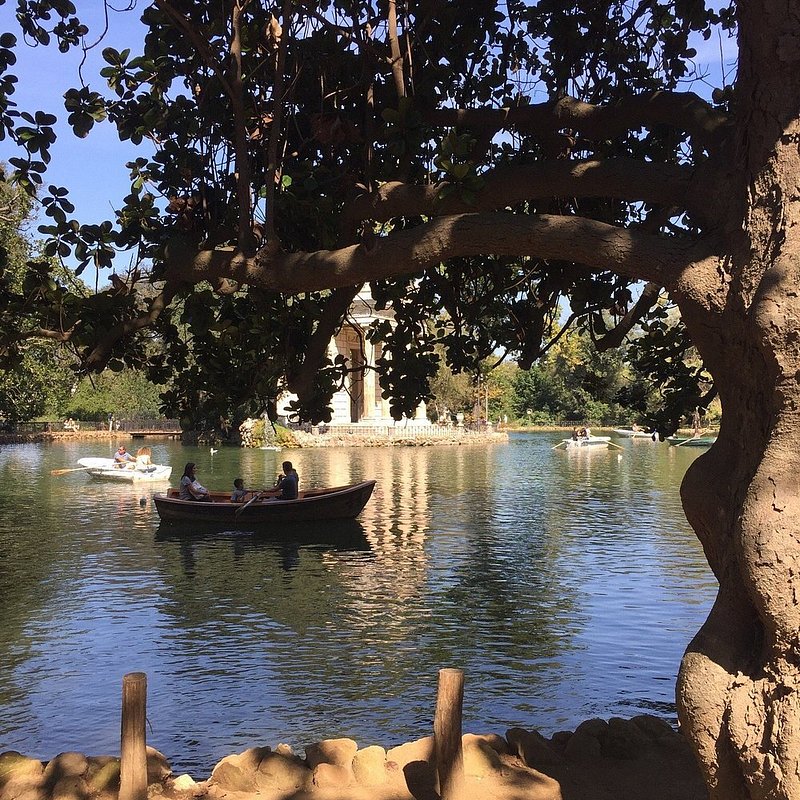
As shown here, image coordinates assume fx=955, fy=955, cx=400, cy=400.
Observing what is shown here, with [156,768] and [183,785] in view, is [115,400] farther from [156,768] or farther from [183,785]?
[183,785]

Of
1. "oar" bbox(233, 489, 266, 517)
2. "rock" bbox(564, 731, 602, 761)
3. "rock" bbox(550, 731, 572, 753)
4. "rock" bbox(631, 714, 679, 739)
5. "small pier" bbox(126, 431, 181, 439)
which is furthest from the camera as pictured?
"small pier" bbox(126, 431, 181, 439)

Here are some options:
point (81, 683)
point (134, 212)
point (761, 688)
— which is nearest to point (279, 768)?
point (761, 688)

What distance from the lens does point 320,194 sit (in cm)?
662

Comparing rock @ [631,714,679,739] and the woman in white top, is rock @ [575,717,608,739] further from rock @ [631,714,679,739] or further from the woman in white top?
the woman in white top

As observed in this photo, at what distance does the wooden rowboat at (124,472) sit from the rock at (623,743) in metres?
27.6

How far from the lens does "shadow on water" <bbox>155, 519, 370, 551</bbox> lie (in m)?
19.4

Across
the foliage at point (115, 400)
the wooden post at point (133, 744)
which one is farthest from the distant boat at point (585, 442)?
the wooden post at point (133, 744)

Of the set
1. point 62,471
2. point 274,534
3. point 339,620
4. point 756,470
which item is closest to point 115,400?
point 62,471

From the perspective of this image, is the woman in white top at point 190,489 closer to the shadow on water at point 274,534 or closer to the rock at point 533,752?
the shadow on water at point 274,534

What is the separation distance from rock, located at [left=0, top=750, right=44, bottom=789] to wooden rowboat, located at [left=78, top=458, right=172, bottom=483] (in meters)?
26.7

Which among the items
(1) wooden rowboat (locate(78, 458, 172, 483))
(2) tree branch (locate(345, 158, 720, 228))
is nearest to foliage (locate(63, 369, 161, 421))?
(1) wooden rowboat (locate(78, 458, 172, 483))

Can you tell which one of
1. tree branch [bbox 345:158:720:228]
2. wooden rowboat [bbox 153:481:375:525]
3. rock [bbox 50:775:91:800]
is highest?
tree branch [bbox 345:158:720:228]

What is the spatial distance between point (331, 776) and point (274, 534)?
569 inches

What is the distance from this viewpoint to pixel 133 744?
5.49 metres
